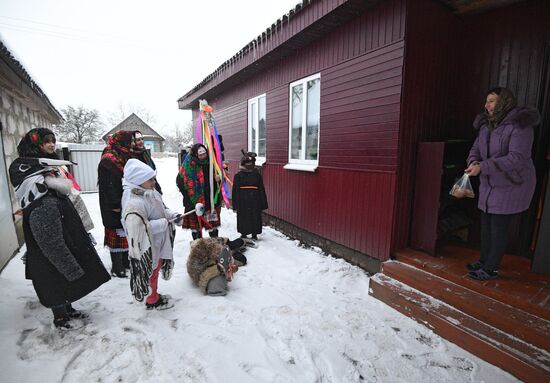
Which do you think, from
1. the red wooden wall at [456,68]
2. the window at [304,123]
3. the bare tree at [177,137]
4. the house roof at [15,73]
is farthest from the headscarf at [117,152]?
the bare tree at [177,137]

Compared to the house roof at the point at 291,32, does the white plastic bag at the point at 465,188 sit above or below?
below

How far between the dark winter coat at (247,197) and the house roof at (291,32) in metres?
2.33

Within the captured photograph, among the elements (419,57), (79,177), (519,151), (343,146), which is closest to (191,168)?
(343,146)

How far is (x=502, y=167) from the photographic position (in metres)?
2.37

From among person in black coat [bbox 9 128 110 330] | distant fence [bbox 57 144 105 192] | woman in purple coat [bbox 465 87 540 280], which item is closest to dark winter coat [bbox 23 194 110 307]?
person in black coat [bbox 9 128 110 330]

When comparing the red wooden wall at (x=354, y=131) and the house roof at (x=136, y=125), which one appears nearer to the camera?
the red wooden wall at (x=354, y=131)

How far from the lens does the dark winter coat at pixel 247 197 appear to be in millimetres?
4820

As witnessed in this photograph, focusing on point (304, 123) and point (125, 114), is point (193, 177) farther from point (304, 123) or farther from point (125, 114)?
point (125, 114)

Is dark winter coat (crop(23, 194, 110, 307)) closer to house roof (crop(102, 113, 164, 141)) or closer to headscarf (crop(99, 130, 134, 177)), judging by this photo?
headscarf (crop(99, 130, 134, 177))

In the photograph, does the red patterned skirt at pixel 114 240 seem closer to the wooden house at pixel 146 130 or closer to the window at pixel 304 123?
the window at pixel 304 123

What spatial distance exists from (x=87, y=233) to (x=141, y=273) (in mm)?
678

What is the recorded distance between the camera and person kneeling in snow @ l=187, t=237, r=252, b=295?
303 cm

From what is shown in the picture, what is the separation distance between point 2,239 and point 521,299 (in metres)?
5.87

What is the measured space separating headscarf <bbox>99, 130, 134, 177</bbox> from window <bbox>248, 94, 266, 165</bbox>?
3.40 metres
